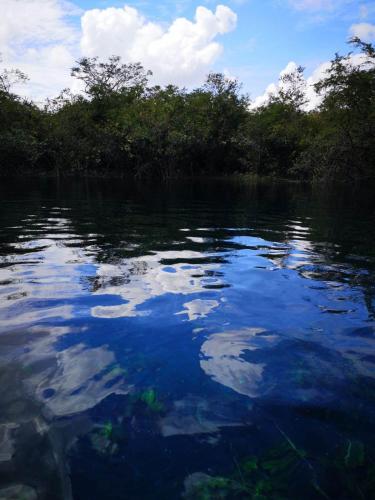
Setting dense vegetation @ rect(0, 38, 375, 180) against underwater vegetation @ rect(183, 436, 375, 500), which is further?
dense vegetation @ rect(0, 38, 375, 180)

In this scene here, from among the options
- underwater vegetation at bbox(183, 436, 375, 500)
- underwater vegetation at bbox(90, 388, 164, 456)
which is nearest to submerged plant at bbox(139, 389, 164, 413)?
underwater vegetation at bbox(90, 388, 164, 456)

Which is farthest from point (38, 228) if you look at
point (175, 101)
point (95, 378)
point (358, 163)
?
point (175, 101)

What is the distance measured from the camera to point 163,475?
2021 millimetres

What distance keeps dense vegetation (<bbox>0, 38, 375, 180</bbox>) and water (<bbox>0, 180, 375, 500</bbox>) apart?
24.0 m

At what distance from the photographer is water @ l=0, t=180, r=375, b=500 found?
203 cm

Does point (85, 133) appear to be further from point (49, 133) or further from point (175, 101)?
point (175, 101)

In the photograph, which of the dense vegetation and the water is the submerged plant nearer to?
the water

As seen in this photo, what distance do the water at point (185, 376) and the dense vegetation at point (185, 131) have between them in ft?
78.7

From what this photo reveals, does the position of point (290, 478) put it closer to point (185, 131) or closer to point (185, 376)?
point (185, 376)

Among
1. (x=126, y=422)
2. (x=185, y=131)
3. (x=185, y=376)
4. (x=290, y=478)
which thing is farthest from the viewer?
(x=185, y=131)

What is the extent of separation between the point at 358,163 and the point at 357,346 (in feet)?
92.2

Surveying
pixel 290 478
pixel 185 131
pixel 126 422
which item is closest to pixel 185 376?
pixel 126 422

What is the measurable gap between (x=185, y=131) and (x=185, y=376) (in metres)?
38.1

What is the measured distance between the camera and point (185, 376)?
3.00m
